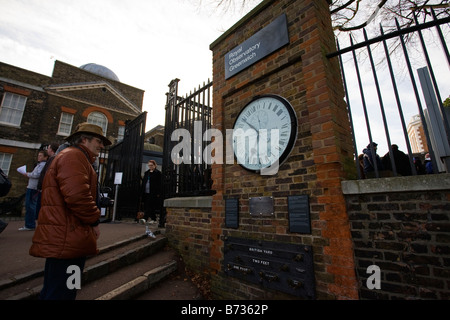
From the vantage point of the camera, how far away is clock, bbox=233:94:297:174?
7.67 feet

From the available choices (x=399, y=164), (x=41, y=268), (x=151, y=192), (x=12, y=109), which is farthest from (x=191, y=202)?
(x=12, y=109)

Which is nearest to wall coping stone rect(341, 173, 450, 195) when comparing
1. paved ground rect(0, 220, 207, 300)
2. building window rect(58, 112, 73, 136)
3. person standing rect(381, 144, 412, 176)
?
paved ground rect(0, 220, 207, 300)

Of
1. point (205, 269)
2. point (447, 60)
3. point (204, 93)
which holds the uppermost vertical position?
point (204, 93)

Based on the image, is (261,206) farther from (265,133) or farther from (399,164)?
(399,164)

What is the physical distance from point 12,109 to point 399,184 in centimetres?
1853

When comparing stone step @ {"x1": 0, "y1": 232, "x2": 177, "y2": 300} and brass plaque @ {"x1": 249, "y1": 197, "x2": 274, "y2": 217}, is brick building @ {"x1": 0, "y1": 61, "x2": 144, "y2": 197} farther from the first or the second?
brass plaque @ {"x1": 249, "y1": 197, "x2": 274, "y2": 217}

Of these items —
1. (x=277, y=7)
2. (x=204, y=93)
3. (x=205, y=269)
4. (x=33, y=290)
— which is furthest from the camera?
(x=204, y=93)

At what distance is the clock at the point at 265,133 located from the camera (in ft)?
7.67

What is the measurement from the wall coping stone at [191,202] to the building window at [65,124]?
14220mm

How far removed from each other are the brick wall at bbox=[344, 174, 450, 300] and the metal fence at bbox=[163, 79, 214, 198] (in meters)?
2.20

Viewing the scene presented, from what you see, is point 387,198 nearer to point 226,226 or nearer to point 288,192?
point 288,192

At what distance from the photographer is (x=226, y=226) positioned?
2.81 metres
